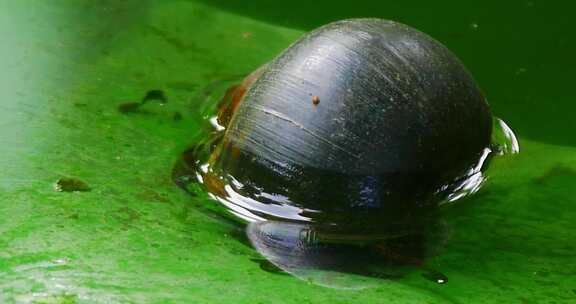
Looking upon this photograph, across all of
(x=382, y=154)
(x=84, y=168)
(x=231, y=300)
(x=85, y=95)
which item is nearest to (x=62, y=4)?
(x=85, y=95)

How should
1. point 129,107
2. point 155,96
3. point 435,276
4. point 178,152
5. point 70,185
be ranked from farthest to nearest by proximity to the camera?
point 155,96
point 129,107
point 178,152
point 70,185
point 435,276

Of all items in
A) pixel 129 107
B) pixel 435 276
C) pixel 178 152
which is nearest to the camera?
pixel 435 276

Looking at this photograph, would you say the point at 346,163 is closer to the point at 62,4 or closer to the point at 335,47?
the point at 335,47

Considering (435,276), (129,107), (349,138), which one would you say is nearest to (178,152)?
(129,107)

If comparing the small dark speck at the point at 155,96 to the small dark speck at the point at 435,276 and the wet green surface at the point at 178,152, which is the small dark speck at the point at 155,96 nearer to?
the wet green surface at the point at 178,152

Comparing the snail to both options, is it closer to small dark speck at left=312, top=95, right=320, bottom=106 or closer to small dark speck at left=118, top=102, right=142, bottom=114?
small dark speck at left=312, top=95, right=320, bottom=106

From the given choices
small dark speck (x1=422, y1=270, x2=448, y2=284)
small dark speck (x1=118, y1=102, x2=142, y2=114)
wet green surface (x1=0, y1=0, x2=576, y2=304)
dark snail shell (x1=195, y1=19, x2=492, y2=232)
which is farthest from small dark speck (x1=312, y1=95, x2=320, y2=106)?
small dark speck (x1=118, y1=102, x2=142, y2=114)

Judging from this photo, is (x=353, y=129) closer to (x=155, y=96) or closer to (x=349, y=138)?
(x=349, y=138)
